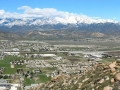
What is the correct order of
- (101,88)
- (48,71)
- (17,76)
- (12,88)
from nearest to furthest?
(101,88) → (12,88) → (17,76) → (48,71)

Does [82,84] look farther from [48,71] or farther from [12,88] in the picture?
[48,71]

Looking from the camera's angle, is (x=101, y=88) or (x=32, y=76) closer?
(x=101, y=88)

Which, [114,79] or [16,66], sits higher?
[114,79]

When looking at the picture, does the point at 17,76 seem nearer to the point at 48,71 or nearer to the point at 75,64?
the point at 48,71

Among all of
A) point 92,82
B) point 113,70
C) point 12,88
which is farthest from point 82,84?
point 12,88

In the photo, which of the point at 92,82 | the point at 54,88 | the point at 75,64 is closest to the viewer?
the point at 92,82

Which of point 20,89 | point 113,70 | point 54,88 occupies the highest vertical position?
point 113,70

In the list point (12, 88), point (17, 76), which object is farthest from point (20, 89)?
point (17, 76)

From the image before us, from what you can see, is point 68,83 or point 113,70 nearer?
point 113,70

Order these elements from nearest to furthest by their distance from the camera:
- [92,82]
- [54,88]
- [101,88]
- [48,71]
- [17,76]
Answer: [101,88] < [92,82] < [54,88] < [17,76] < [48,71]
